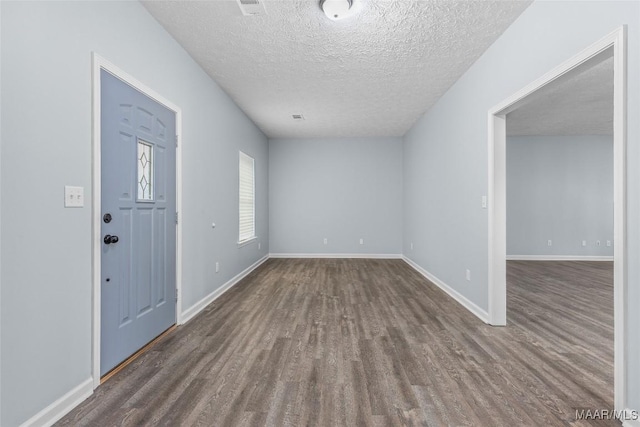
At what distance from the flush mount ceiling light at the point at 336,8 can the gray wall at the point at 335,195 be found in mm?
4459

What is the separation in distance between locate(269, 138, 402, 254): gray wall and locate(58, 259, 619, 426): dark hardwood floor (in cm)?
308

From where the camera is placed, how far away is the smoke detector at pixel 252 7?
220 centimetres

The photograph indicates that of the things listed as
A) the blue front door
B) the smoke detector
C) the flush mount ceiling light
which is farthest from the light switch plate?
the flush mount ceiling light

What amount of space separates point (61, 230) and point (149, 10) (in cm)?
188

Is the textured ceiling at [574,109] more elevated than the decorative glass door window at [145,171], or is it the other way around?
the textured ceiling at [574,109]

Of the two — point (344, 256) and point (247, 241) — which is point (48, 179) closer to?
point (247, 241)

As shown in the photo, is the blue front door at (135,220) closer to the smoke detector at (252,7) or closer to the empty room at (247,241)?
the empty room at (247,241)

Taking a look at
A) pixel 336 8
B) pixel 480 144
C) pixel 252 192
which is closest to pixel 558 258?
pixel 480 144

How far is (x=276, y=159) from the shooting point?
22.3ft

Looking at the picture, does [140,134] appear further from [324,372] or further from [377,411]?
[377,411]

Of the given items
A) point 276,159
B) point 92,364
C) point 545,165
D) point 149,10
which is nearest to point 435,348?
point 92,364

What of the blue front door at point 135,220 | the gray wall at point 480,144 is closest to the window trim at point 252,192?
the blue front door at point 135,220

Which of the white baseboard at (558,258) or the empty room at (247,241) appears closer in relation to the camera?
the empty room at (247,241)

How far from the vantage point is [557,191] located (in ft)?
21.9
